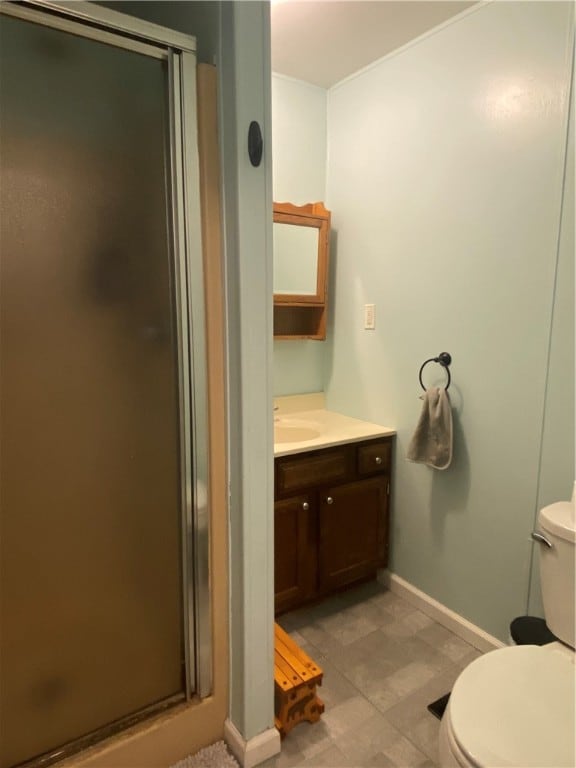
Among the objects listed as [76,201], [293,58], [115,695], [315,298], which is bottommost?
[115,695]

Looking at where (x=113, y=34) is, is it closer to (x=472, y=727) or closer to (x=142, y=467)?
(x=142, y=467)

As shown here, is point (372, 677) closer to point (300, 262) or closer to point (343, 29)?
point (300, 262)

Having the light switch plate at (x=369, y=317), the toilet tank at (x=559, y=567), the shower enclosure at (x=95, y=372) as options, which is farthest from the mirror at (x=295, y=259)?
the toilet tank at (x=559, y=567)

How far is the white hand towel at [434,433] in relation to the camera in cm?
194

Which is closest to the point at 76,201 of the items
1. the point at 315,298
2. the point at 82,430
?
the point at 82,430

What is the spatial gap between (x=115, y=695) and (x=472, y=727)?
95cm

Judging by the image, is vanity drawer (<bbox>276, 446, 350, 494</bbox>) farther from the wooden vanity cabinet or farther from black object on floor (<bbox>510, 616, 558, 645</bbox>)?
black object on floor (<bbox>510, 616, 558, 645</bbox>)

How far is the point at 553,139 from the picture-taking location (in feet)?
5.19

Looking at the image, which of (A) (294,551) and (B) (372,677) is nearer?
(B) (372,677)

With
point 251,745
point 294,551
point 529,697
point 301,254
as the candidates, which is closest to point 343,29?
point 301,254

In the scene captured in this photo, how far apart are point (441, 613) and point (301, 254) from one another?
1810 millimetres

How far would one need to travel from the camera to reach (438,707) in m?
1.66

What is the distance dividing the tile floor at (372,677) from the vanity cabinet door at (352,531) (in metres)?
0.17

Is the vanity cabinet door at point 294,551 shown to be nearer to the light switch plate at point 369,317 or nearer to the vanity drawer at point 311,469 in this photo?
the vanity drawer at point 311,469
